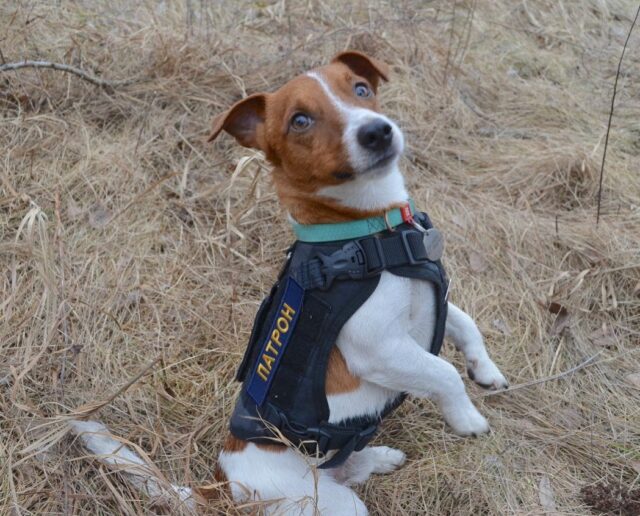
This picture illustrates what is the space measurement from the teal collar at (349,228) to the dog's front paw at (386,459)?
1.12 meters

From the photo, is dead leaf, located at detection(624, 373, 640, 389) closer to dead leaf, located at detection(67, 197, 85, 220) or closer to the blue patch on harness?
the blue patch on harness

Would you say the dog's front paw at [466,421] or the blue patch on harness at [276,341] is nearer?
the blue patch on harness at [276,341]

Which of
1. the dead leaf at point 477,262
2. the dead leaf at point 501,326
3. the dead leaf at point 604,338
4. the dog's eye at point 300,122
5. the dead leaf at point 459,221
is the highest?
the dog's eye at point 300,122

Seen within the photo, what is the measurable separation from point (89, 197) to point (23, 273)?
2.52 feet

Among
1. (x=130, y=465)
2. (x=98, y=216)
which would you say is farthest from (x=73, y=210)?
(x=130, y=465)

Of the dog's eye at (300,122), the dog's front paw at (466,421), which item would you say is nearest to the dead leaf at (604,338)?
the dog's front paw at (466,421)

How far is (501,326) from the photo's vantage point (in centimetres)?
364

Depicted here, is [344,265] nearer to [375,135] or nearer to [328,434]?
[375,135]

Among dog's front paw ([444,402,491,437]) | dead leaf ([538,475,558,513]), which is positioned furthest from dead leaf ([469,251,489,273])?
dead leaf ([538,475,558,513])

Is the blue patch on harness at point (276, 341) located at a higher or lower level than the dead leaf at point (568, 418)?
higher

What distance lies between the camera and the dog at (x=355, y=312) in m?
2.48

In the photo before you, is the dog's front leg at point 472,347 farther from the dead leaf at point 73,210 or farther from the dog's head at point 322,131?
the dead leaf at point 73,210

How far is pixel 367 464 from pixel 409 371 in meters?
0.71

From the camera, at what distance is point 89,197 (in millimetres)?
4273
